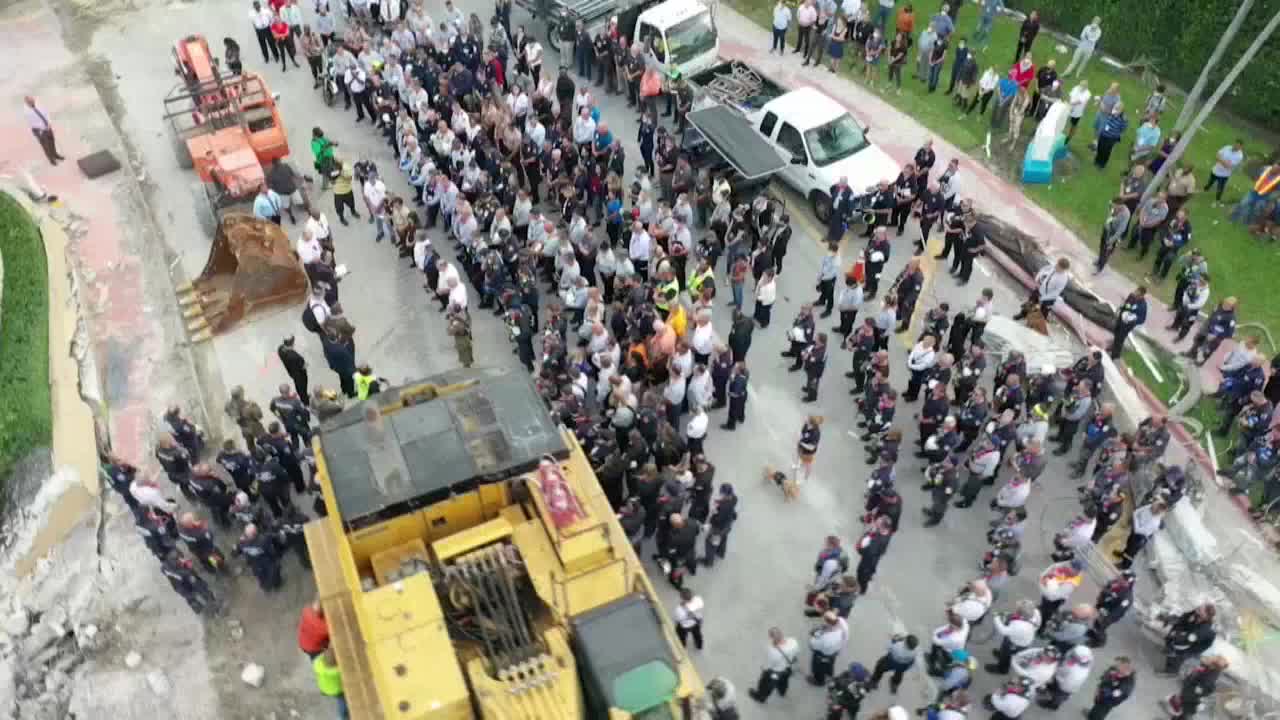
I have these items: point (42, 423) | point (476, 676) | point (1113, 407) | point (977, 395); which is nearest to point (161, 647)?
point (42, 423)

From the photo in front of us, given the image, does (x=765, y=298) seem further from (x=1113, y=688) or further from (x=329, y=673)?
(x=329, y=673)

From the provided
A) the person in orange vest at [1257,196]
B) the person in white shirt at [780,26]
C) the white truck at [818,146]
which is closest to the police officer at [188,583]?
the white truck at [818,146]

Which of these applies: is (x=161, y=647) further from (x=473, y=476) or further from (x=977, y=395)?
(x=977, y=395)

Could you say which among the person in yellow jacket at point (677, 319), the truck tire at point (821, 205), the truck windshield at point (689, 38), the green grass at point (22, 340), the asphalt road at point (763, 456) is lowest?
the asphalt road at point (763, 456)

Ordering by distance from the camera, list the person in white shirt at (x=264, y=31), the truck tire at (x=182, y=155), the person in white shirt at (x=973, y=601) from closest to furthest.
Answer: the person in white shirt at (x=973, y=601) → the truck tire at (x=182, y=155) → the person in white shirt at (x=264, y=31)

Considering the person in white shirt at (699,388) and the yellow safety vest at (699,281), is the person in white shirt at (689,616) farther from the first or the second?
the yellow safety vest at (699,281)

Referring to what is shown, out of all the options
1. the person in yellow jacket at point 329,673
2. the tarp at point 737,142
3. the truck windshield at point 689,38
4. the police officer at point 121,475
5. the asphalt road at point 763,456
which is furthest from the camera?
the truck windshield at point 689,38

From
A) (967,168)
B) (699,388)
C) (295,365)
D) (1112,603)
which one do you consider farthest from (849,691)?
(967,168)

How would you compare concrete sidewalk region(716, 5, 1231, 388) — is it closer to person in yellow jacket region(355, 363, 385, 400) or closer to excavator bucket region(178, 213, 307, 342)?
person in yellow jacket region(355, 363, 385, 400)
